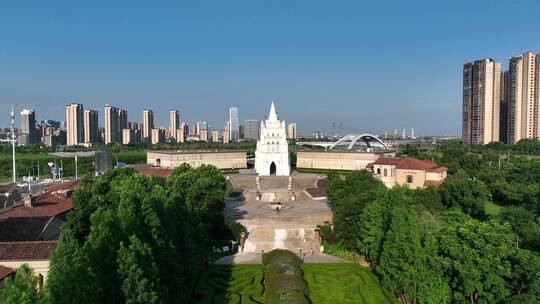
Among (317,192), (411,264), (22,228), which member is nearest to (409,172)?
(317,192)

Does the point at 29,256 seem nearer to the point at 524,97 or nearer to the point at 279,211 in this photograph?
the point at 279,211

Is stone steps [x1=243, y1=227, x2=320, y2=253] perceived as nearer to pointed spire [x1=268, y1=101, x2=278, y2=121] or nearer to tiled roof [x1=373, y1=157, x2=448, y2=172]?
tiled roof [x1=373, y1=157, x2=448, y2=172]

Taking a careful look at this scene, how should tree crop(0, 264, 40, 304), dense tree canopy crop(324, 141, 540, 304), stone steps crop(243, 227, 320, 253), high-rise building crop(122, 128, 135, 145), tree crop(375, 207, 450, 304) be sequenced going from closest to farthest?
tree crop(0, 264, 40, 304) < dense tree canopy crop(324, 141, 540, 304) < tree crop(375, 207, 450, 304) < stone steps crop(243, 227, 320, 253) < high-rise building crop(122, 128, 135, 145)

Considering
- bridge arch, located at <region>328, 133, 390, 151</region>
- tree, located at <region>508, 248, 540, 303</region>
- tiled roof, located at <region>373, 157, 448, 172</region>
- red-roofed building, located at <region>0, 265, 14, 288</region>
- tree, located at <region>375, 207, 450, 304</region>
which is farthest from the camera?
bridge arch, located at <region>328, 133, 390, 151</region>

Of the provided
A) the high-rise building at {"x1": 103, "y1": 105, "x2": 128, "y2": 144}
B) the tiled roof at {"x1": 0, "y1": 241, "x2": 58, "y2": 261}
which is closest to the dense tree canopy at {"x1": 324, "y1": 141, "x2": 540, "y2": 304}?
the tiled roof at {"x1": 0, "y1": 241, "x2": 58, "y2": 261}

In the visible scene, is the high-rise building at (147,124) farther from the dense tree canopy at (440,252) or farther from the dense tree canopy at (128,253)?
the dense tree canopy at (440,252)

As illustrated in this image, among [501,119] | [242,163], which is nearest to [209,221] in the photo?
[242,163]
